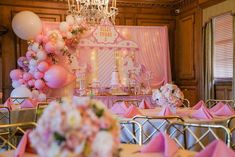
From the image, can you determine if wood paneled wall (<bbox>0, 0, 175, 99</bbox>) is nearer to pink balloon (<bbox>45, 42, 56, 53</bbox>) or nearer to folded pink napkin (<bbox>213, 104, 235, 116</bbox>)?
pink balloon (<bbox>45, 42, 56, 53</bbox>)

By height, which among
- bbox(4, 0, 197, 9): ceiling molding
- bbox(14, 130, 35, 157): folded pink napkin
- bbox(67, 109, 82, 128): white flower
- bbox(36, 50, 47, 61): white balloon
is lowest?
bbox(14, 130, 35, 157): folded pink napkin

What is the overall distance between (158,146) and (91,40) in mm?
5394

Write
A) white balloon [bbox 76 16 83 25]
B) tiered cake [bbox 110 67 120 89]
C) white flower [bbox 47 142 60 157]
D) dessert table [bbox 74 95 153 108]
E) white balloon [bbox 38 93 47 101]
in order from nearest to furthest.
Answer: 1. white flower [bbox 47 142 60 157]
2. white balloon [bbox 76 16 83 25]
3. white balloon [bbox 38 93 47 101]
4. dessert table [bbox 74 95 153 108]
5. tiered cake [bbox 110 67 120 89]

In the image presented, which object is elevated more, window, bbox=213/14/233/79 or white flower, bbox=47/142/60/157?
window, bbox=213/14/233/79

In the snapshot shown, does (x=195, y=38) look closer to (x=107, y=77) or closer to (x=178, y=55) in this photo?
(x=178, y=55)

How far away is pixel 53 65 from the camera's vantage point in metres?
6.02

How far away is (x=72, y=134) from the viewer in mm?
1024

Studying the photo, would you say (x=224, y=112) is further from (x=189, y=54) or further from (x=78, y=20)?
(x=189, y=54)

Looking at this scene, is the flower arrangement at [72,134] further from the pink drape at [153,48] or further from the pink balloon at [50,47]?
the pink drape at [153,48]

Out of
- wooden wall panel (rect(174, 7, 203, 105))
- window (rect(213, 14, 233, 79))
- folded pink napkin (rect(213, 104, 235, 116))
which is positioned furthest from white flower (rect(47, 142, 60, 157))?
wooden wall panel (rect(174, 7, 203, 105))

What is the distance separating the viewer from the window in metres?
6.02

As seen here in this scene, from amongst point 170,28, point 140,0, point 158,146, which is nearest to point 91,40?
point 140,0

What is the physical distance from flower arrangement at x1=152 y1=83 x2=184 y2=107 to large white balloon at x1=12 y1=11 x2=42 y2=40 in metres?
3.44

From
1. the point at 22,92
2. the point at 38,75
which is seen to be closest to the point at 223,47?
the point at 38,75
